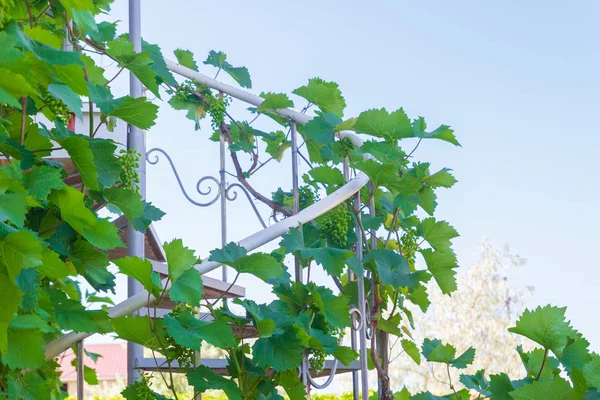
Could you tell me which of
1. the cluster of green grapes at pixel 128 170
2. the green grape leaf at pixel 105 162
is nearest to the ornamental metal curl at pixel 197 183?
the cluster of green grapes at pixel 128 170

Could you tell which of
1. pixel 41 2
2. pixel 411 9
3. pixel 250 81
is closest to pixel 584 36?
pixel 411 9

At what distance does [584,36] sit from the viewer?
19688 mm

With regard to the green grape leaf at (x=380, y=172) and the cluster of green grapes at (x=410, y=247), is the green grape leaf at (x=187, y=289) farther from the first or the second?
the cluster of green grapes at (x=410, y=247)

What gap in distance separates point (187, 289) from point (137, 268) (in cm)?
11

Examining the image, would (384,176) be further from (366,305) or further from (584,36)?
(584,36)

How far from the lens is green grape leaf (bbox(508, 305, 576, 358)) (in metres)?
1.86

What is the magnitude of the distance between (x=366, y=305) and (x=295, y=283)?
44cm

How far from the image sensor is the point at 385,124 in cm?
235

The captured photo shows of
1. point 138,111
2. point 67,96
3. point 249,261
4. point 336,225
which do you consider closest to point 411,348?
point 336,225

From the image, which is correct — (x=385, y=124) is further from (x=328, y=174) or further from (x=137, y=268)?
(x=137, y=268)

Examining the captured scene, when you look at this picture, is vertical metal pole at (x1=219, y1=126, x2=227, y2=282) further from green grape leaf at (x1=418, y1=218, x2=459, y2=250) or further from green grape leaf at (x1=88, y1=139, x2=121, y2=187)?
green grape leaf at (x1=88, y1=139, x2=121, y2=187)

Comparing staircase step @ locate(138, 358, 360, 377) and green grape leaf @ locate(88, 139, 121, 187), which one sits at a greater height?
green grape leaf @ locate(88, 139, 121, 187)

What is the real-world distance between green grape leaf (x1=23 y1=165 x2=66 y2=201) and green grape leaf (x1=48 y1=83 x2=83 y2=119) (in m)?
0.20

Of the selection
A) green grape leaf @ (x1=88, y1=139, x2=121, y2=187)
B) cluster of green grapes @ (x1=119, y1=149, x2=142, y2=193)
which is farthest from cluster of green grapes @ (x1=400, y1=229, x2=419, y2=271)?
green grape leaf @ (x1=88, y1=139, x2=121, y2=187)
